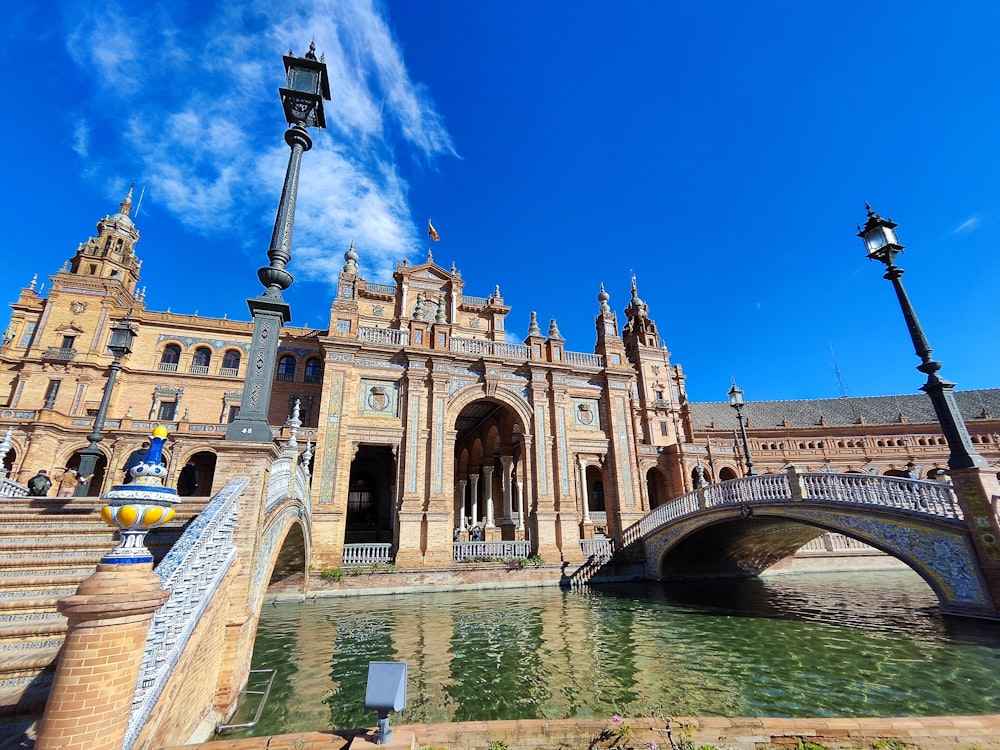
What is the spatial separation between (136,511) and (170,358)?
34.6 meters

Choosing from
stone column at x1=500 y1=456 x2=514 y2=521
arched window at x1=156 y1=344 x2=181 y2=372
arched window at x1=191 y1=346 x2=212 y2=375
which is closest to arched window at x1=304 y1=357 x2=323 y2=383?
arched window at x1=191 y1=346 x2=212 y2=375

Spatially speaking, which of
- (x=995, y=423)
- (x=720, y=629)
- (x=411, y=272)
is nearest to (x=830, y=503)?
(x=720, y=629)

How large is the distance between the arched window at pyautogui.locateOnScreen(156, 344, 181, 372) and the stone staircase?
81.0 ft

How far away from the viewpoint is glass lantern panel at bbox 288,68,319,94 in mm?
8125

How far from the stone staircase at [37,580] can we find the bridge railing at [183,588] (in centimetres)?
69

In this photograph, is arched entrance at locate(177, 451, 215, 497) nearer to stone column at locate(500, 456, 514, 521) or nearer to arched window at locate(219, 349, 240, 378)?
arched window at locate(219, 349, 240, 378)

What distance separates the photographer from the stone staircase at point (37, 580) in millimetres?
3512

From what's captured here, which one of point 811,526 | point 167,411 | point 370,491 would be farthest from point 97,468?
point 811,526

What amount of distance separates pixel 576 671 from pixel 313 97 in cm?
1136

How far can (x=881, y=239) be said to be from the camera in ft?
35.4

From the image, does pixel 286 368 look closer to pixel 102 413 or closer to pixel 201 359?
pixel 201 359

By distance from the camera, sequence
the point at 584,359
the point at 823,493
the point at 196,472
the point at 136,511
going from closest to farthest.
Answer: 1. the point at 136,511
2. the point at 823,493
3. the point at 584,359
4. the point at 196,472

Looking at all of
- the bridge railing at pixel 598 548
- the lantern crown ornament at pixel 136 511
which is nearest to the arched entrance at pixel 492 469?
the bridge railing at pixel 598 548

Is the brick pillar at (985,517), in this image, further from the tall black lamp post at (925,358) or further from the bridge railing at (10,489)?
the bridge railing at (10,489)
